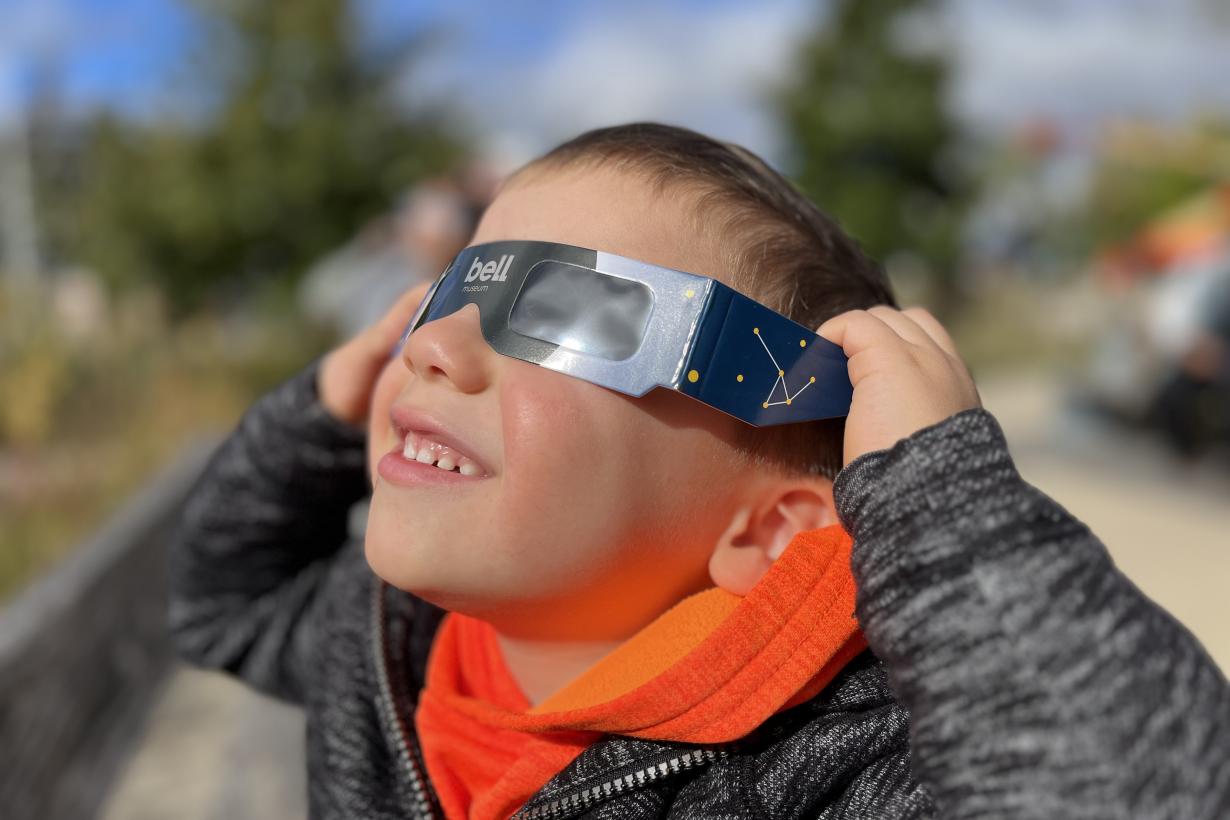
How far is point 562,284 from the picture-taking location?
4.59ft

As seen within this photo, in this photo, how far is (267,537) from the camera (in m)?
2.04

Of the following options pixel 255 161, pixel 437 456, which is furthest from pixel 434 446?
pixel 255 161

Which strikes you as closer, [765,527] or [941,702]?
→ [941,702]

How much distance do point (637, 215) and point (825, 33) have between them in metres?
21.3

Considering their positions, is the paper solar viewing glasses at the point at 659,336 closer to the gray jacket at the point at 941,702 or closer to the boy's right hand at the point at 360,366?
the gray jacket at the point at 941,702

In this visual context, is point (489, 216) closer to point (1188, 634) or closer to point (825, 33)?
point (1188, 634)

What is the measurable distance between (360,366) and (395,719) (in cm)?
60

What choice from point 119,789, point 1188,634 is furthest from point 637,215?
point 119,789

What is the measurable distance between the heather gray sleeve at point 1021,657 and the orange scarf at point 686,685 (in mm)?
157

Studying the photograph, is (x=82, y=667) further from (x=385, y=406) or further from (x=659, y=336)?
(x=659, y=336)

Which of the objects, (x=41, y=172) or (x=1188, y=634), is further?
(x=41, y=172)

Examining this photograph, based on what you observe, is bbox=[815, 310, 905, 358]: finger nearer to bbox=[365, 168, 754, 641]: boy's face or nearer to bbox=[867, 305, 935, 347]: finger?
bbox=[867, 305, 935, 347]: finger

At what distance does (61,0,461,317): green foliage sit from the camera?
17.9 m

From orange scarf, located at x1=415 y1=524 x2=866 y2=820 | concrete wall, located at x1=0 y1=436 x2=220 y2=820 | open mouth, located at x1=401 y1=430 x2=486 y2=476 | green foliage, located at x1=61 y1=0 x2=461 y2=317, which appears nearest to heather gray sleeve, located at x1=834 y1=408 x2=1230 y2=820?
orange scarf, located at x1=415 y1=524 x2=866 y2=820
